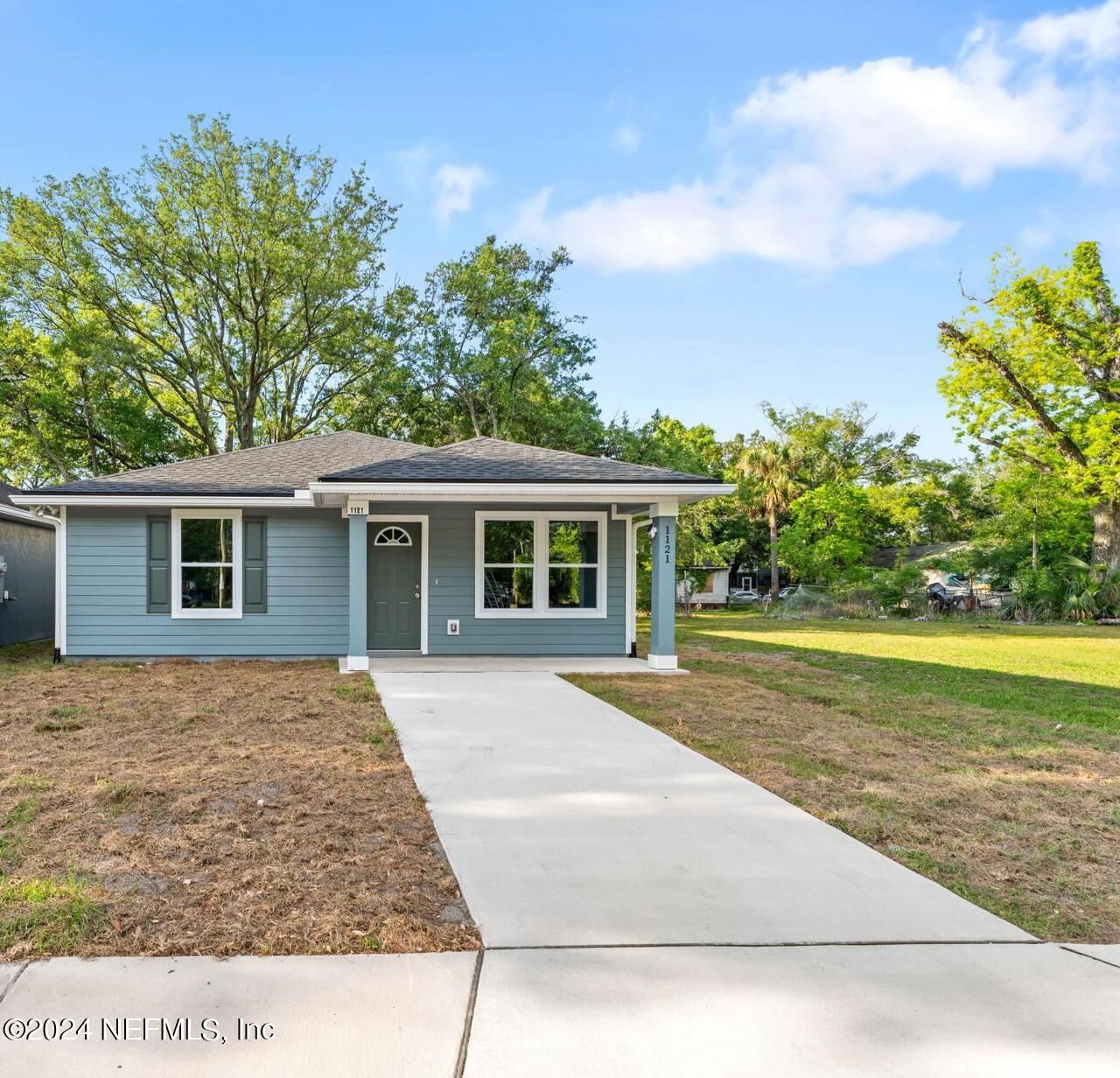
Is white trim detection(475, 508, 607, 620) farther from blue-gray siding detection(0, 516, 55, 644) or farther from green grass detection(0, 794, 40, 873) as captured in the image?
blue-gray siding detection(0, 516, 55, 644)

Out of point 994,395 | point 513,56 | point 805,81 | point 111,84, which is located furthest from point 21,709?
point 994,395

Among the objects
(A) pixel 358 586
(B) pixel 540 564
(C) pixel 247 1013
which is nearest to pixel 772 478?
(B) pixel 540 564

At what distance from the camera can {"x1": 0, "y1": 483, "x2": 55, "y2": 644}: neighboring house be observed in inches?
531

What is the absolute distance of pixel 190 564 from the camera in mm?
11602

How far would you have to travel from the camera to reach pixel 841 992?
2.49m

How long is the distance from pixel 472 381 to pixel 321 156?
808cm

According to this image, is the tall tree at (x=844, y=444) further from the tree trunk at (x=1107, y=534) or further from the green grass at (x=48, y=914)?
the green grass at (x=48, y=914)

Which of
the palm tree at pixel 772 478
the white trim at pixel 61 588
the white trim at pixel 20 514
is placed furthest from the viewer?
the palm tree at pixel 772 478

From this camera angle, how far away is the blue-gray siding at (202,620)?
451 inches

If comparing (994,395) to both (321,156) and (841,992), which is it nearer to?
(321,156)

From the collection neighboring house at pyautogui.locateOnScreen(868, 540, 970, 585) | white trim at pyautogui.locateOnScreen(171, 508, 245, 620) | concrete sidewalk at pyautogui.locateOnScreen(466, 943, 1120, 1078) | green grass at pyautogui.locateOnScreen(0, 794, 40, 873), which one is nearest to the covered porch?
white trim at pyautogui.locateOnScreen(171, 508, 245, 620)

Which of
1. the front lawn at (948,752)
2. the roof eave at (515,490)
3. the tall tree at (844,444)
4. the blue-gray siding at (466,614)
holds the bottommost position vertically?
the front lawn at (948,752)

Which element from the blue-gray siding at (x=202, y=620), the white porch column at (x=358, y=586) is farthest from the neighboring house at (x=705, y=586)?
the white porch column at (x=358, y=586)

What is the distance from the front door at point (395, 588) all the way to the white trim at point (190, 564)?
187cm
